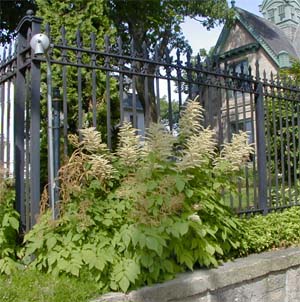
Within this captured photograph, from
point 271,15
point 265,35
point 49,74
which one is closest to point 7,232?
point 49,74

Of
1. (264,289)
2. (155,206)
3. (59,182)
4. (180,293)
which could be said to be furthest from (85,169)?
(264,289)

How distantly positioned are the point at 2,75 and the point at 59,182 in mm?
1317

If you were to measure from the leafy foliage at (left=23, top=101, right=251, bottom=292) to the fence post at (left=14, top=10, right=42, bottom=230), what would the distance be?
0.23 metres

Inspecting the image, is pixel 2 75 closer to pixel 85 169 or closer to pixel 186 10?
pixel 85 169

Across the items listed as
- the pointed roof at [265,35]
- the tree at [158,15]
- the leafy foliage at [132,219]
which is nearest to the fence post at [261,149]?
the leafy foliage at [132,219]

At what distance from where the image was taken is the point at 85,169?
10.6 feet

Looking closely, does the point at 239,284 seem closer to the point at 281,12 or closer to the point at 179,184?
the point at 179,184

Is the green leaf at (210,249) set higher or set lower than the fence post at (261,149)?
lower

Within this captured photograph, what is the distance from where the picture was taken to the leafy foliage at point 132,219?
2926mm

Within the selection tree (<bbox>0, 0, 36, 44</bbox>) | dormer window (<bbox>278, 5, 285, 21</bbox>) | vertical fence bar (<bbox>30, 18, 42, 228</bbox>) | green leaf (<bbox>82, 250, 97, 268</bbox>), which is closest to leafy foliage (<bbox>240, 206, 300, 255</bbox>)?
green leaf (<bbox>82, 250, 97, 268</bbox>)

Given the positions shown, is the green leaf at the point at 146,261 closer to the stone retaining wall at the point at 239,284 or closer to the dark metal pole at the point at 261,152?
the stone retaining wall at the point at 239,284

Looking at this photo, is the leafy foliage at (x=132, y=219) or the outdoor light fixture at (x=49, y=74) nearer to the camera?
the leafy foliage at (x=132, y=219)

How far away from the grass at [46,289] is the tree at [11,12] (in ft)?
40.6

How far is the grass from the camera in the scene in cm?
270
